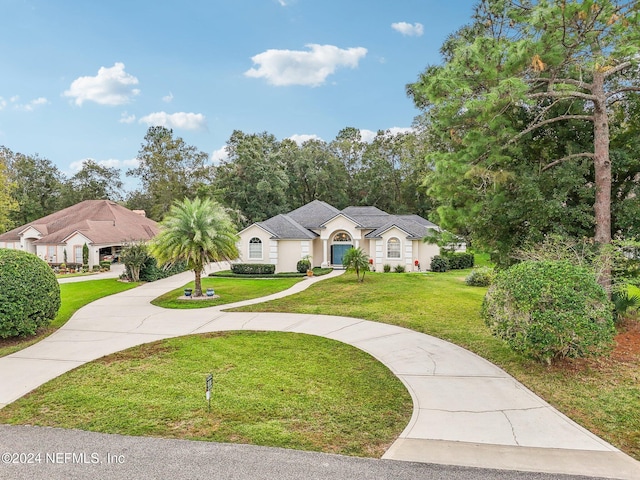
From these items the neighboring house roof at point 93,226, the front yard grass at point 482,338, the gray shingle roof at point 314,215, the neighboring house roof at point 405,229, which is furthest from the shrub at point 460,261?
the neighboring house roof at point 93,226

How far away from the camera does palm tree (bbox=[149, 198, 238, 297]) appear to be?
1588 cm

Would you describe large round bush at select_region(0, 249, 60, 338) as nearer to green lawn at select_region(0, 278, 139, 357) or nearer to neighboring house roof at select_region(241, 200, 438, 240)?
green lawn at select_region(0, 278, 139, 357)

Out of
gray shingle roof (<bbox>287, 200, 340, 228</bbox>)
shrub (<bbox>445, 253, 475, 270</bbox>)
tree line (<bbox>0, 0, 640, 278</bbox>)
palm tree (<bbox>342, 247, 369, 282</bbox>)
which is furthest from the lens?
gray shingle roof (<bbox>287, 200, 340, 228</bbox>)

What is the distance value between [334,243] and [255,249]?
18.9 feet

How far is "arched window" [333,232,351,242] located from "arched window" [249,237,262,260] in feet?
18.1

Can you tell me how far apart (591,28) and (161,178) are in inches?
1863

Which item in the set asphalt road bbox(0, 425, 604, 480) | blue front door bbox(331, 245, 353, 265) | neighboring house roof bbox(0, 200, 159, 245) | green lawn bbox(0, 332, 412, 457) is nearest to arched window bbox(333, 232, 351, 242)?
blue front door bbox(331, 245, 353, 265)

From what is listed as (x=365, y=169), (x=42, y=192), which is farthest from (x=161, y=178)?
(x=365, y=169)

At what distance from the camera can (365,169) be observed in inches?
1955

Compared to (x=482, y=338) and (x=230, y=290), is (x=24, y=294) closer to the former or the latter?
(x=230, y=290)

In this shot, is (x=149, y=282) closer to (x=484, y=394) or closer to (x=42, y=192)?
(x=484, y=394)

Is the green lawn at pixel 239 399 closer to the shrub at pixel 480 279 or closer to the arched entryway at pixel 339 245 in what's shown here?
the shrub at pixel 480 279

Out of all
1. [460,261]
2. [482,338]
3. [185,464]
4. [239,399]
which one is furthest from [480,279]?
[185,464]

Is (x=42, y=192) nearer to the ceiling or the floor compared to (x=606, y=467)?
nearer to the ceiling
